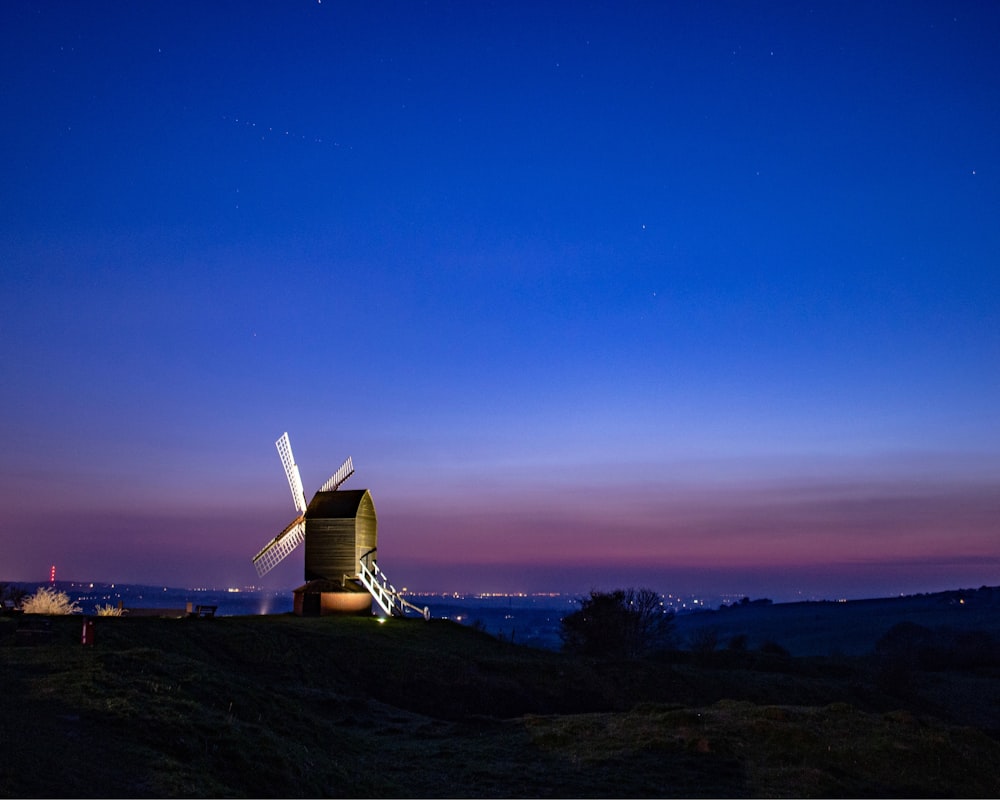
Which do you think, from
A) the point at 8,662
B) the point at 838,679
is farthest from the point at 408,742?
the point at 838,679

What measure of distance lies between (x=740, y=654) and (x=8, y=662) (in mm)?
44327

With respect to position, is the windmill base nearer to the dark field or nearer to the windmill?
the windmill

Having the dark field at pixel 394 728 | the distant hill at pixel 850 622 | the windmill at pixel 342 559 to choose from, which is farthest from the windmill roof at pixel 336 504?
the distant hill at pixel 850 622

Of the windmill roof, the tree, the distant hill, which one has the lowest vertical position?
the distant hill

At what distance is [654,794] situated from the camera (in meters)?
17.5

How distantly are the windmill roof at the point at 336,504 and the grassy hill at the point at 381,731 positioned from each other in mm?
15581

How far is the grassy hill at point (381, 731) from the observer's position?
1460cm

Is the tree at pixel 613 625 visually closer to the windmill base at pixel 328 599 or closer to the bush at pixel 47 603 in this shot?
the windmill base at pixel 328 599

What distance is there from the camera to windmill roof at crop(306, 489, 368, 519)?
2080 inches

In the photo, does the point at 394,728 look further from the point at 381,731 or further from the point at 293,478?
the point at 293,478

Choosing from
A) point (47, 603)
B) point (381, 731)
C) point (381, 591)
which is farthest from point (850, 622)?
point (381, 731)

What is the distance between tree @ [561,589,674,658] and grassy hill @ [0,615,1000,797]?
1990 cm

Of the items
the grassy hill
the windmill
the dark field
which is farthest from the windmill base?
the grassy hill

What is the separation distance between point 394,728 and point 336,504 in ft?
100
